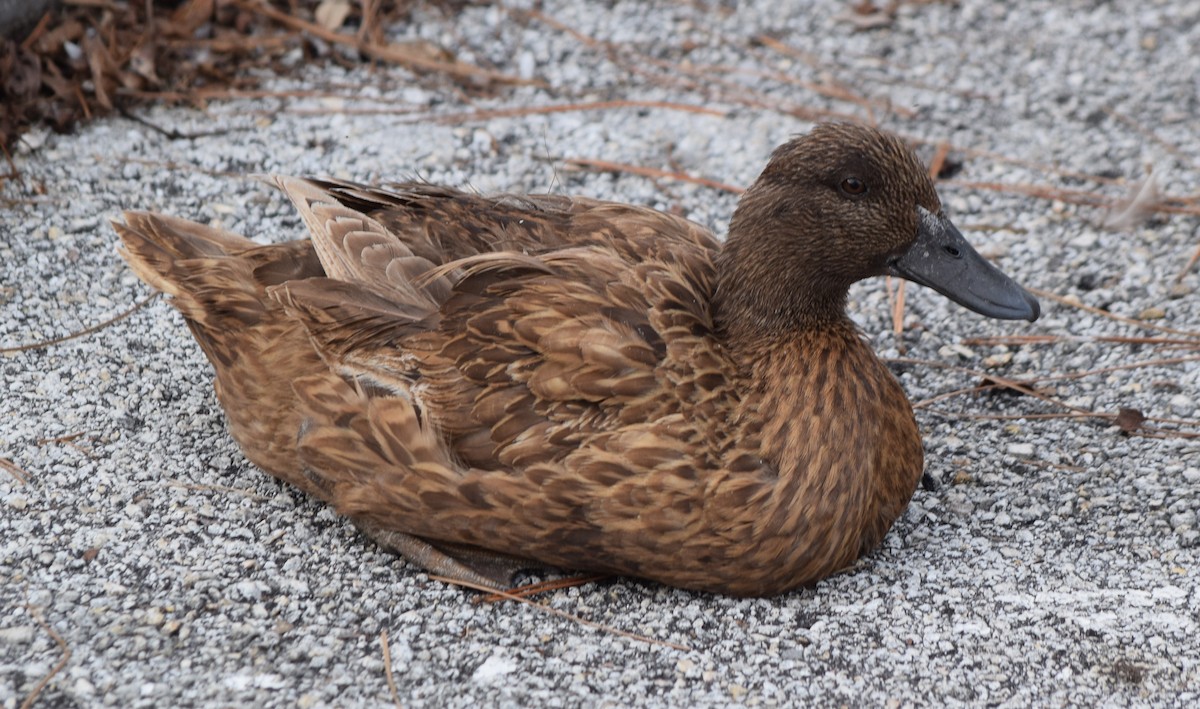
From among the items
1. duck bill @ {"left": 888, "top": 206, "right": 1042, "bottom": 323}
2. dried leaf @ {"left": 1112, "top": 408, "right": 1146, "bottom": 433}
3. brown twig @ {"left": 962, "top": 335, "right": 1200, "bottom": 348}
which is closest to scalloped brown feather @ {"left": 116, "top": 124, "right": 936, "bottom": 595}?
duck bill @ {"left": 888, "top": 206, "right": 1042, "bottom": 323}

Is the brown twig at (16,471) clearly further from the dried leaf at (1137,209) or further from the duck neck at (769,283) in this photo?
the dried leaf at (1137,209)

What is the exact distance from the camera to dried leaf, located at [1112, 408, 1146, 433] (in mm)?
5082

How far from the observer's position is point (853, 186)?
4.26 meters

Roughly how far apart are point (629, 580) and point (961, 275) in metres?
1.43

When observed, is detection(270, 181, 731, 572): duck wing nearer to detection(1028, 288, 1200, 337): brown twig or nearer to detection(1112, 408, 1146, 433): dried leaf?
detection(1112, 408, 1146, 433): dried leaf

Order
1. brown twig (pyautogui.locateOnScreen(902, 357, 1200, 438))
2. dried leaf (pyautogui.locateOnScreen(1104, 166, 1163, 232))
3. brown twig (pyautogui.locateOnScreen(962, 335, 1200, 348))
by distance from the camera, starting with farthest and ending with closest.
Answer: dried leaf (pyautogui.locateOnScreen(1104, 166, 1163, 232)), brown twig (pyautogui.locateOnScreen(962, 335, 1200, 348)), brown twig (pyautogui.locateOnScreen(902, 357, 1200, 438))

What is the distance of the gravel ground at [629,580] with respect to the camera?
3.90 meters

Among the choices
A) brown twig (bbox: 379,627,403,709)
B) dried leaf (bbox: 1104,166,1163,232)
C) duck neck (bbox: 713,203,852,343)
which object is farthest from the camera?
dried leaf (bbox: 1104,166,1163,232)

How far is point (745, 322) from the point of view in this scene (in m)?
4.37

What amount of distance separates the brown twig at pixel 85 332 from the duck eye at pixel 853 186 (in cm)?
288

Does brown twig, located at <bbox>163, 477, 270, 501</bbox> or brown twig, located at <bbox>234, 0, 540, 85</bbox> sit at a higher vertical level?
brown twig, located at <bbox>234, 0, 540, 85</bbox>

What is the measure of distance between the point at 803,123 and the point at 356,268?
11.0 feet

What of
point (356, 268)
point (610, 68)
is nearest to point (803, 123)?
point (610, 68)

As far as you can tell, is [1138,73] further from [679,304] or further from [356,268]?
[356,268]
